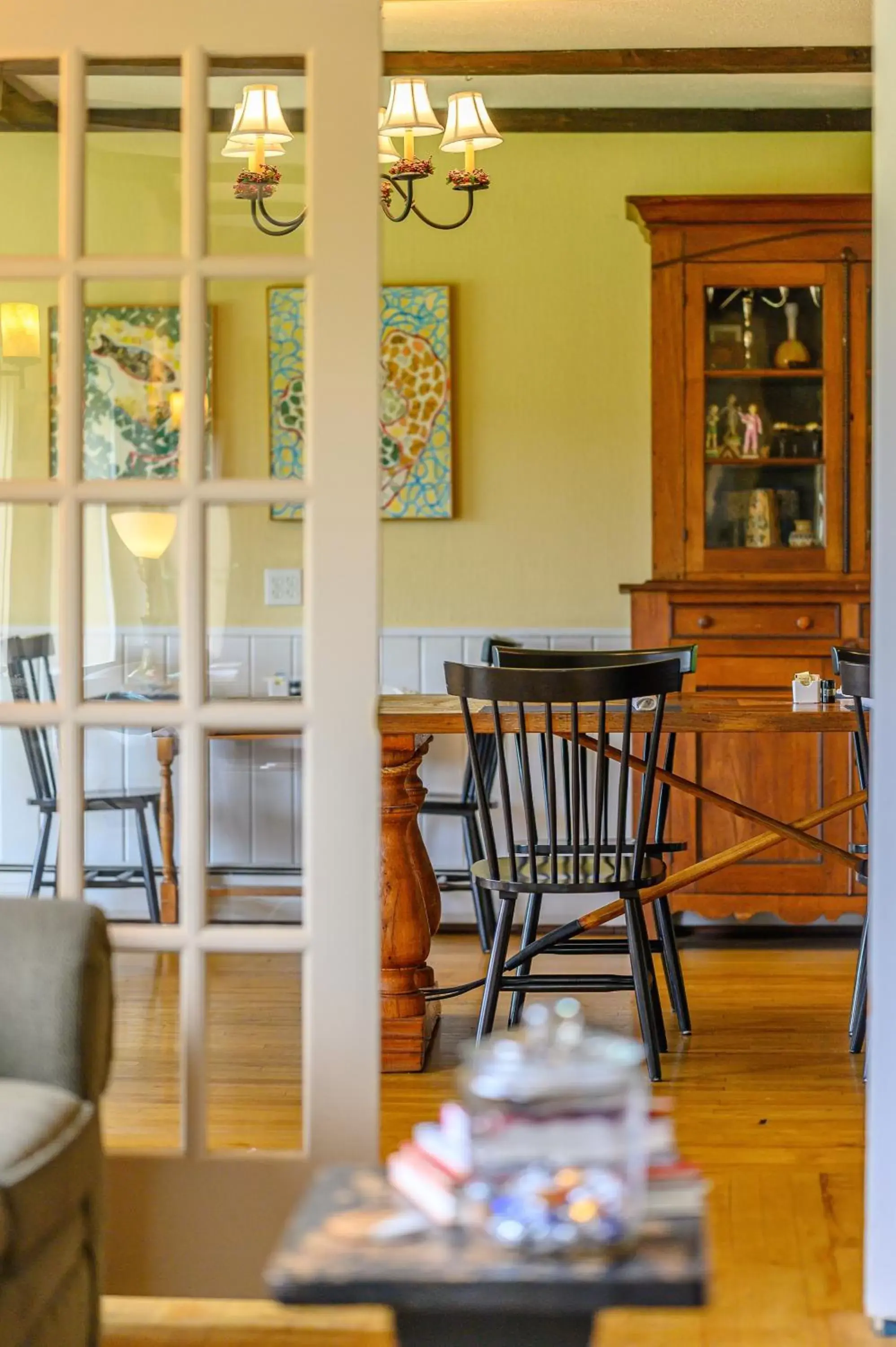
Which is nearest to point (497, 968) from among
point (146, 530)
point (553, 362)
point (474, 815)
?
point (474, 815)

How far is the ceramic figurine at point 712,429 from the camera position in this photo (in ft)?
16.9

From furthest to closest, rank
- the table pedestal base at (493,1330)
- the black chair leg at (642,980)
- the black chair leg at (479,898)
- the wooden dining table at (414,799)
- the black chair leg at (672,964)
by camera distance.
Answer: the black chair leg at (479,898)
the black chair leg at (672,964)
the wooden dining table at (414,799)
the black chair leg at (642,980)
the table pedestal base at (493,1330)

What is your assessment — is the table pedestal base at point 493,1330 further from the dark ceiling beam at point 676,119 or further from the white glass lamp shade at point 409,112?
the dark ceiling beam at point 676,119

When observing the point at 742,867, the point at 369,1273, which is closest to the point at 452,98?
the point at 742,867

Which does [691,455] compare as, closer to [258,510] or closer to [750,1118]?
[750,1118]

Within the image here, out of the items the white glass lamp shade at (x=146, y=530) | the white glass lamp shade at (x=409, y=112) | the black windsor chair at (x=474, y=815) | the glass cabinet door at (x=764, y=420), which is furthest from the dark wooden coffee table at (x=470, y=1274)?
the glass cabinet door at (x=764, y=420)

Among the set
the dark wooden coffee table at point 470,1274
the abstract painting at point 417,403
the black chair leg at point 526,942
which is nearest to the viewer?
the dark wooden coffee table at point 470,1274

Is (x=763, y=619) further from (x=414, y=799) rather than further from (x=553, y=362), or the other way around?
(x=414, y=799)

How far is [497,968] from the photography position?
11.7 ft

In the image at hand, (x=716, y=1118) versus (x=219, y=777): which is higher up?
(x=219, y=777)

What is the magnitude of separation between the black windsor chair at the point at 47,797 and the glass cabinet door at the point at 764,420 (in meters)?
3.03

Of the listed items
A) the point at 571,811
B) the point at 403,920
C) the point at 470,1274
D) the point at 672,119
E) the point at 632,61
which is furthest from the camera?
the point at 672,119

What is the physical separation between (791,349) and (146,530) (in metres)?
3.24

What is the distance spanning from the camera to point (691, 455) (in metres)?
5.10
